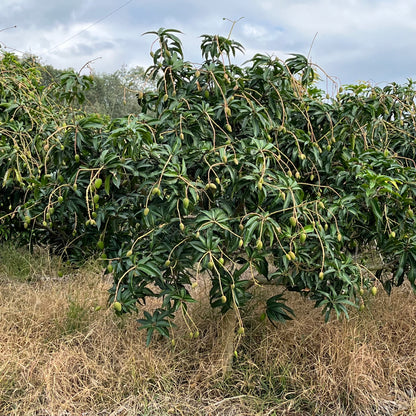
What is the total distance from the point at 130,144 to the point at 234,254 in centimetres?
86

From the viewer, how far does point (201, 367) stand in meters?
2.58

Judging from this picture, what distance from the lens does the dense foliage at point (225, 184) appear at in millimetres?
1998

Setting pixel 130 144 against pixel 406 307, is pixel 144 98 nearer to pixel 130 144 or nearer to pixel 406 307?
pixel 130 144

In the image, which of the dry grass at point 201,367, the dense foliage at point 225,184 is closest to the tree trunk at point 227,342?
the dry grass at point 201,367

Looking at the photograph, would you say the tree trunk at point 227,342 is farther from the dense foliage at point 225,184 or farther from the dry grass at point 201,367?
the dense foliage at point 225,184

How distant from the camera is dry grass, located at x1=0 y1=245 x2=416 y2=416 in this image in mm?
2416

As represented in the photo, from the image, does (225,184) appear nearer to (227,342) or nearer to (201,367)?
(227,342)

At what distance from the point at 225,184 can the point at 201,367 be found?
1.06 metres

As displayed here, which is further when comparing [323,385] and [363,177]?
[323,385]

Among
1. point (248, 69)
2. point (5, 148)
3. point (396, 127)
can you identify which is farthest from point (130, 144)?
point (396, 127)

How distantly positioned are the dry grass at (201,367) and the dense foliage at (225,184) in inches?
17.3

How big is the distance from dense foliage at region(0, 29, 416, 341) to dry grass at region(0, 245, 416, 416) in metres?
0.44

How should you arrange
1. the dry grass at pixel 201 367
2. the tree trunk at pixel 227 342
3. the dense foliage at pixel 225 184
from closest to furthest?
1. the dense foliage at pixel 225 184
2. the dry grass at pixel 201 367
3. the tree trunk at pixel 227 342

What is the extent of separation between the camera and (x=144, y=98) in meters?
2.59
